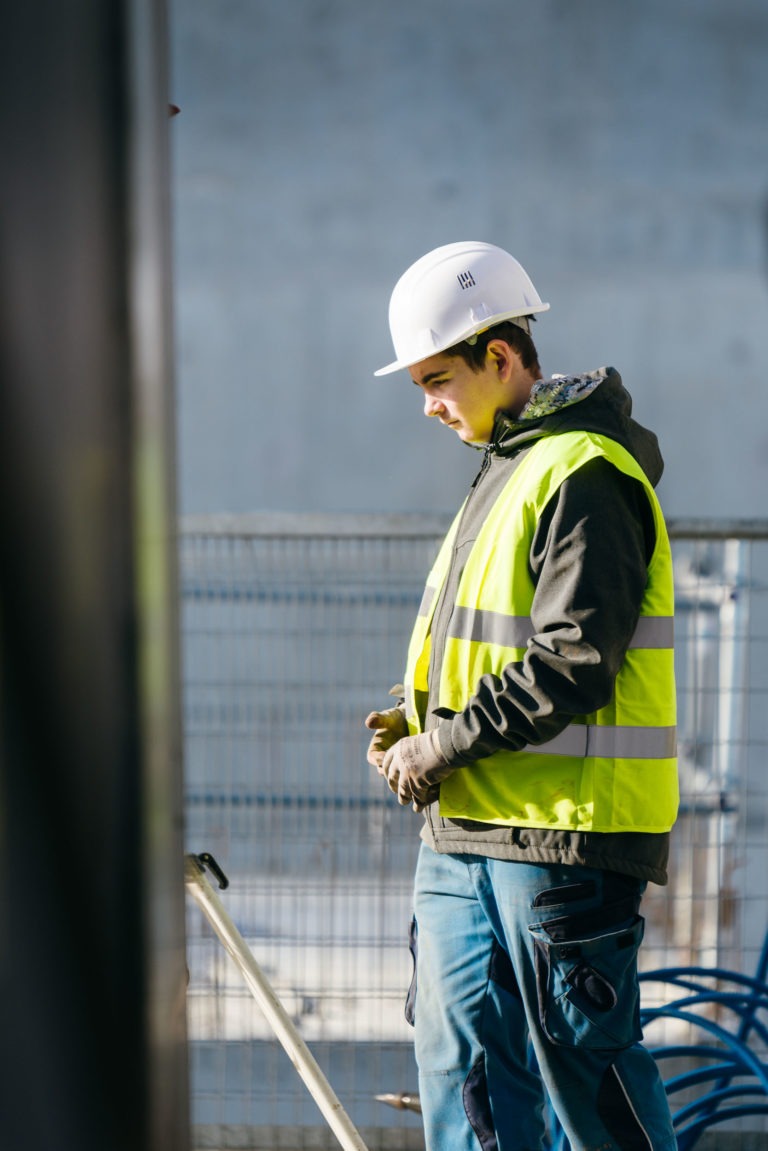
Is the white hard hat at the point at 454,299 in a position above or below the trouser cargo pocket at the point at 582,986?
above

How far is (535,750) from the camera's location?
1.78 metres

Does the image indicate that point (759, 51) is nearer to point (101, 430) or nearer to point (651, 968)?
point (651, 968)

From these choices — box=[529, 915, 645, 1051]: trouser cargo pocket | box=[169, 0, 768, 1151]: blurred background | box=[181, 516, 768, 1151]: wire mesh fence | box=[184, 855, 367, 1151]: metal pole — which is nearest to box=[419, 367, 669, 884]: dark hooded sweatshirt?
box=[529, 915, 645, 1051]: trouser cargo pocket

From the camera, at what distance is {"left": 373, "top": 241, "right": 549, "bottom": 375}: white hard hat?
6.38 ft

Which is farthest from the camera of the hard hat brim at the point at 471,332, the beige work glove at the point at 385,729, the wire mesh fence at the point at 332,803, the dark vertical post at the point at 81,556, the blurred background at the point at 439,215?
the blurred background at the point at 439,215

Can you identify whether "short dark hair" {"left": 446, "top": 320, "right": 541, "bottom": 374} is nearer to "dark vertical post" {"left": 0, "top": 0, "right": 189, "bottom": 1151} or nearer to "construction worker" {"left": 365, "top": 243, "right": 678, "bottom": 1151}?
"construction worker" {"left": 365, "top": 243, "right": 678, "bottom": 1151}

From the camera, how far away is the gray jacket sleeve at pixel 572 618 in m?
1.68

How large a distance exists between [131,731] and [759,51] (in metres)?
6.13

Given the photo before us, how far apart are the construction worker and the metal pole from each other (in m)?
0.17

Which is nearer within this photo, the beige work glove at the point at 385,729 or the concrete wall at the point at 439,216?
the beige work glove at the point at 385,729

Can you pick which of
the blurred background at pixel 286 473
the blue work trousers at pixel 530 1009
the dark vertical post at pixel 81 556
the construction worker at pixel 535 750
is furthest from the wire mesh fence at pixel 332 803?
the dark vertical post at pixel 81 556

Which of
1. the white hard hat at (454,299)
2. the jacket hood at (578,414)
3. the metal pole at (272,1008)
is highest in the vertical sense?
the white hard hat at (454,299)

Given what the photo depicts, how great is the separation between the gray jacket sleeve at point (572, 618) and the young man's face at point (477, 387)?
0.27m

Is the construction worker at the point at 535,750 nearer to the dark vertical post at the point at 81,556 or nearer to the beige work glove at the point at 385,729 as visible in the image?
the beige work glove at the point at 385,729
